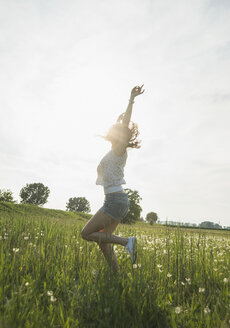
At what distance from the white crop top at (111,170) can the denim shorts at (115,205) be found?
0.22 meters

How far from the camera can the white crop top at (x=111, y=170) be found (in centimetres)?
445

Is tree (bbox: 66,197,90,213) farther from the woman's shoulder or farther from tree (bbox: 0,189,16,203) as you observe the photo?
the woman's shoulder

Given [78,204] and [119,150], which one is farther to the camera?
[78,204]

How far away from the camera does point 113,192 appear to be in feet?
14.3

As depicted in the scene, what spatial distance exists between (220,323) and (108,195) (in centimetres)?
254

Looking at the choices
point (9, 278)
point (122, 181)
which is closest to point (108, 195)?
point (122, 181)

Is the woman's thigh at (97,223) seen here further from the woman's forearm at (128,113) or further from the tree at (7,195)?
the tree at (7,195)

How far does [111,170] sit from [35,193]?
95.6m

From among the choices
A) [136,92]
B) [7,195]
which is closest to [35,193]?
[7,195]

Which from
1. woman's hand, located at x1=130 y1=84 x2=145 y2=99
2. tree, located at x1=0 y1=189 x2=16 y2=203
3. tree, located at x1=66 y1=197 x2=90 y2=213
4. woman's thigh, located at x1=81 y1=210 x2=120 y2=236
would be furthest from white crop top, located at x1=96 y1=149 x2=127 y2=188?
tree, located at x1=66 y1=197 x2=90 y2=213

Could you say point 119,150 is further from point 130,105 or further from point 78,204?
point 78,204

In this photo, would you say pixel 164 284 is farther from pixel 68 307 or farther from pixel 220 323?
pixel 68 307

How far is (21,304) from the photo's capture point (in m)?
2.27

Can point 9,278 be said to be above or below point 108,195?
below
